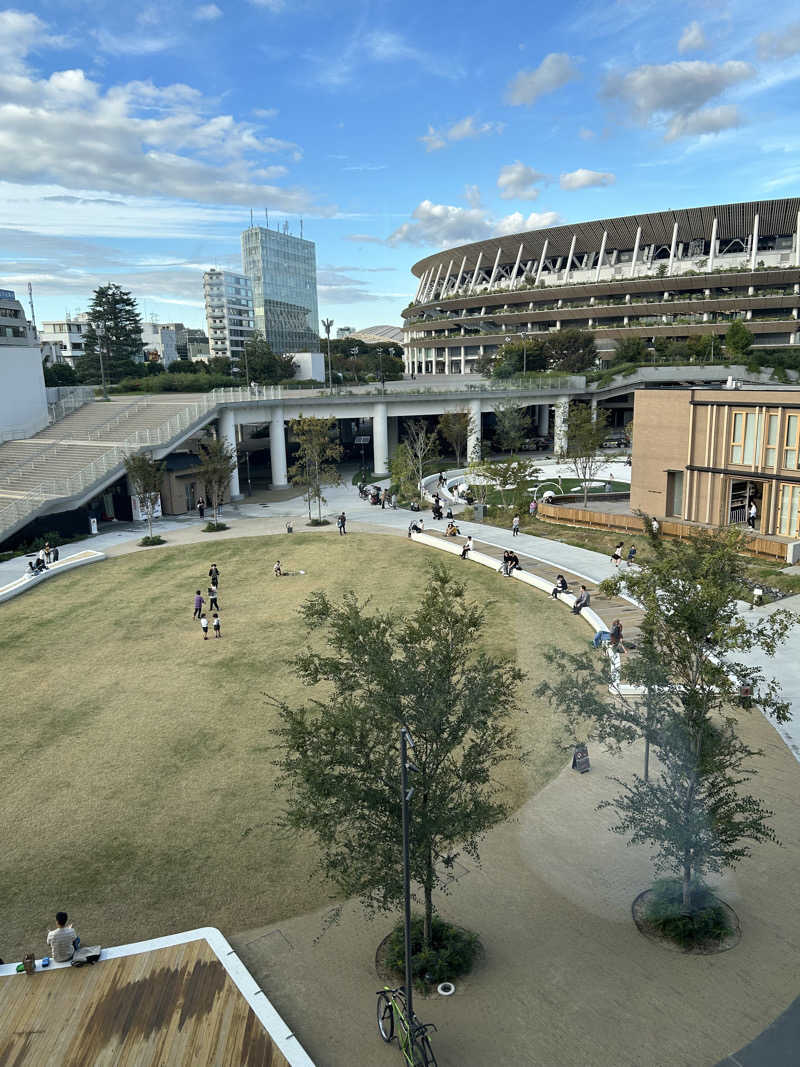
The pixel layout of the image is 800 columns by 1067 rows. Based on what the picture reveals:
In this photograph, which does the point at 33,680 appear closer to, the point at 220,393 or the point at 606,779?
the point at 606,779

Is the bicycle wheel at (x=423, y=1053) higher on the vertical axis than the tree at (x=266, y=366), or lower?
lower

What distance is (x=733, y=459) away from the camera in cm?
3641

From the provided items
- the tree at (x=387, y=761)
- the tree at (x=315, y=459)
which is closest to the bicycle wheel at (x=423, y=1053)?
the tree at (x=387, y=761)

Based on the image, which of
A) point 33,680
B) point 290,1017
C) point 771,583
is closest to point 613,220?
point 771,583

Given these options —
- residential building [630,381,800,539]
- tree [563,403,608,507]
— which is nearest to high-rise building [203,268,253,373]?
tree [563,403,608,507]

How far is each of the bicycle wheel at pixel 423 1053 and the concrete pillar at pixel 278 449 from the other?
1977 inches

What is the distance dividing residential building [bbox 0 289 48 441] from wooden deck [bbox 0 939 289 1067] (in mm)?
49279

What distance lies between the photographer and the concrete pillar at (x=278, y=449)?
5666cm

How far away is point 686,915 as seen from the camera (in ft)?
39.2

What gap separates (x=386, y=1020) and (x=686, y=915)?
5.12 m

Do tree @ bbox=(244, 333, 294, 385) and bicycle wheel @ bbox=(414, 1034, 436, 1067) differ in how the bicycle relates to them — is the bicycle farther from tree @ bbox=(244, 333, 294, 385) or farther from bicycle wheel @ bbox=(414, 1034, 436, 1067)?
tree @ bbox=(244, 333, 294, 385)

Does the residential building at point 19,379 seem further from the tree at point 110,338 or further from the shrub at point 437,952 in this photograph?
the shrub at point 437,952

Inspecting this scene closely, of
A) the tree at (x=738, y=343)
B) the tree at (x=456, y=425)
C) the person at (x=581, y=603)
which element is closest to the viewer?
the person at (x=581, y=603)

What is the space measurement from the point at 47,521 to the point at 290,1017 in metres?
36.3
